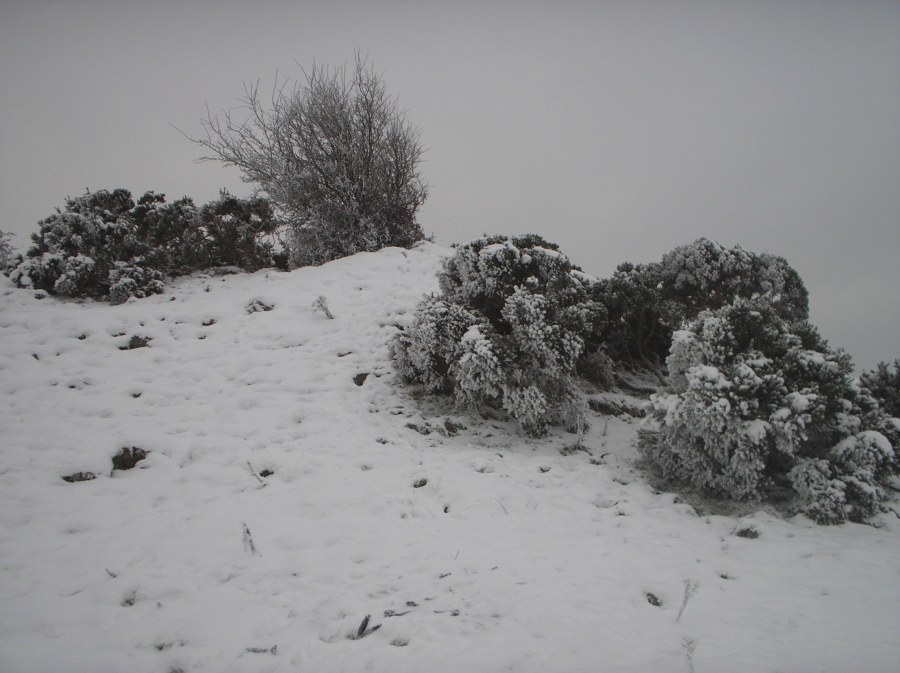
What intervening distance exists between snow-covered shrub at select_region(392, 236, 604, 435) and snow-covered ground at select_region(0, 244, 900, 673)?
47 cm

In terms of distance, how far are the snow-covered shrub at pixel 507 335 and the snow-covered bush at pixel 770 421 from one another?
1380 mm

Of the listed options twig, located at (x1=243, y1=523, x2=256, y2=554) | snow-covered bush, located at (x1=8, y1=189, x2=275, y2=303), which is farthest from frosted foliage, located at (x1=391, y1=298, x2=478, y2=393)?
snow-covered bush, located at (x1=8, y1=189, x2=275, y2=303)

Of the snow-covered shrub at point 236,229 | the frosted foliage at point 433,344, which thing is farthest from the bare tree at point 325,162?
the frosted foliage at point 433,344

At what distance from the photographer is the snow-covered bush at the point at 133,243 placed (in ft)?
28.5

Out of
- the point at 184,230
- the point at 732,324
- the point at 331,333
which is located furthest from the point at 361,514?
the point at 184,230

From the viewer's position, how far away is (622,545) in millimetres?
3908

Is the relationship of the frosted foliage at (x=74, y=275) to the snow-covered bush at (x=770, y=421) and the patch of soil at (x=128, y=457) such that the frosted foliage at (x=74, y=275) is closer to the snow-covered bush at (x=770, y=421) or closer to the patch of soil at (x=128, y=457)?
the patch of soil at (x=128, y=457)

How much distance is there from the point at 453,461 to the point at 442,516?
103 centimetres

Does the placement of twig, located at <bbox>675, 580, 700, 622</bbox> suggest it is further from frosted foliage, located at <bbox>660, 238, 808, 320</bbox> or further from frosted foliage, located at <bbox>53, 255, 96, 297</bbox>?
frosted foliage, located at <bbox>53, 255, 96, 297</bbox>

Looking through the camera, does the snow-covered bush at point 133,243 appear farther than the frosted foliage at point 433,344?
Yes

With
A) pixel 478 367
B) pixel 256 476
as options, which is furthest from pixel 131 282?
pixel 478 367

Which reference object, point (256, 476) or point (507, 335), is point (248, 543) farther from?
point (507, 335)

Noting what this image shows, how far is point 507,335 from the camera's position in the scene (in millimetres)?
6305

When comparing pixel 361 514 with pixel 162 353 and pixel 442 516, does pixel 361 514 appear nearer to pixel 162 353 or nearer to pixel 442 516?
pixel 442 516
